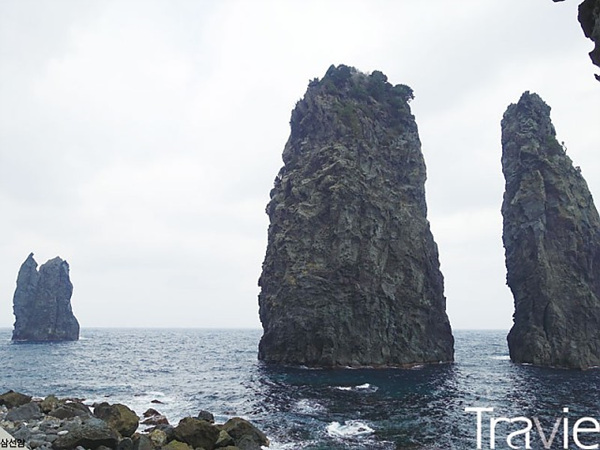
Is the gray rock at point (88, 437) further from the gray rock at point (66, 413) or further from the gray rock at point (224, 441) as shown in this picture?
the gray rock at point (66, 413)

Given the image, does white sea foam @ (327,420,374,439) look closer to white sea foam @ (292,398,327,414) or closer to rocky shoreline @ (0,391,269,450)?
white sea foam @ (292,398,327,414)

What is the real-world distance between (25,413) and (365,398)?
1018 inches

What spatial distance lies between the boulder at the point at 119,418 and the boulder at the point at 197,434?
4.20m

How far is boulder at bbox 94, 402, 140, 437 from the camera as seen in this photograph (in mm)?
26891

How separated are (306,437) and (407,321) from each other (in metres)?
46.7

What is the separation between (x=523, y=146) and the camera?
77.1 meters

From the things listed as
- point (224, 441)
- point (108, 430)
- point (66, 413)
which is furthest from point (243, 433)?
point (66, 413)

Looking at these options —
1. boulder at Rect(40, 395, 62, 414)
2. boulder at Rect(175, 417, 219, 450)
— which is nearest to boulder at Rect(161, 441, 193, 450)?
boulder at Rect(175, 417, 219, 450)

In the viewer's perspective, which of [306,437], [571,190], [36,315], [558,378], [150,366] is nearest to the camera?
[306,437]

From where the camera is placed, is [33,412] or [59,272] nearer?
[33,412]

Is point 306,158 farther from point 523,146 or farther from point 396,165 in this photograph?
point 523,146

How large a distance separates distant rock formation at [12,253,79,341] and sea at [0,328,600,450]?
7747 centimetres

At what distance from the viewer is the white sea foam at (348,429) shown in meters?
28.3

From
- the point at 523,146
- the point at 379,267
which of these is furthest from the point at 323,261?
the point at 523,146
